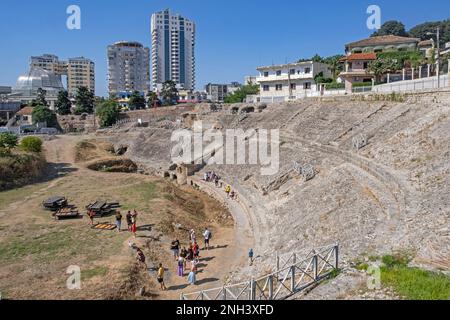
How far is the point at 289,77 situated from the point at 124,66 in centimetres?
13704

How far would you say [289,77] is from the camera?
222 feet

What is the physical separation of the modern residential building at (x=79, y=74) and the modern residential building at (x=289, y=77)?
466ft

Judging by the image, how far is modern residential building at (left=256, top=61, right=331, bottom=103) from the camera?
66.3 metres

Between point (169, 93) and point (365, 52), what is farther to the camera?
point (169, 93)

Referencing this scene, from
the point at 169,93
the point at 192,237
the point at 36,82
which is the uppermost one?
the point at 36,82

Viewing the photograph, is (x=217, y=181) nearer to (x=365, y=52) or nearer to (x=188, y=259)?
(x=188, y=259)

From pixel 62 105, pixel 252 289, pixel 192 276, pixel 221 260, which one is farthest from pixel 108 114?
pixel 252 289

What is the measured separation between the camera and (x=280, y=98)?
198 feet

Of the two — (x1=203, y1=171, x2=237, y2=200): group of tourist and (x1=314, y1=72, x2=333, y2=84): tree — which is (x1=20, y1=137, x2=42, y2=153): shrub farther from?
(x1=314, y1=72, x2=333, y2=84): tree

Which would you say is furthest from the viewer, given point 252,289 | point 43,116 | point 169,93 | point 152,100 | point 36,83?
→ point 36,83

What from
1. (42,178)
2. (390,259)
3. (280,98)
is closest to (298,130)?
(280,98)

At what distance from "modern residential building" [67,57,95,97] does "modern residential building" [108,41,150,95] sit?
1379cm

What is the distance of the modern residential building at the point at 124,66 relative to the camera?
186 metres

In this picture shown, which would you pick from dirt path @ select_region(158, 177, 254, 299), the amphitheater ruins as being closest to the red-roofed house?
the amphitheater ruins
